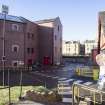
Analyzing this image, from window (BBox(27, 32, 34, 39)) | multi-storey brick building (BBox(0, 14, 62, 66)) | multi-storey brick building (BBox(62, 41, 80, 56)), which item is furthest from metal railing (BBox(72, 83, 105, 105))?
multi-storey brick building (BBox(62, 41, 80, 56))

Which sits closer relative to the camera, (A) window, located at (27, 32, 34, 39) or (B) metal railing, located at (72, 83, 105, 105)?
(B) metal railing, located at (72, 83, 105, 105)

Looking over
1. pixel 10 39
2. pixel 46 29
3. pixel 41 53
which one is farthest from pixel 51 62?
pixel 10 39

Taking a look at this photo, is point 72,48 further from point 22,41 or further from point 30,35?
point 22,41

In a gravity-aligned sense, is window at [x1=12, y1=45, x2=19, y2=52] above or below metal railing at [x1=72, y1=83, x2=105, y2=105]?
above

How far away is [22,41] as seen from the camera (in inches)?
2175

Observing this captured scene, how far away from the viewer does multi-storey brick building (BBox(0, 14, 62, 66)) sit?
5222 centimetres

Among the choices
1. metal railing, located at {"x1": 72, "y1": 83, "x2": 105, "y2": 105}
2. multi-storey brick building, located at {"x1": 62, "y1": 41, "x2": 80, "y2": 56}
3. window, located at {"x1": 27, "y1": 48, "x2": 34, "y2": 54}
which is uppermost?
multi-storey brick building, located at {"x1": 62, "y1": 41, "x2": 80, "y2": 56}

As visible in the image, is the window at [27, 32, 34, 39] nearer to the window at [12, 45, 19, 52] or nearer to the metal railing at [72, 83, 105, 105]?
the window at [12, 45, 19, 52]

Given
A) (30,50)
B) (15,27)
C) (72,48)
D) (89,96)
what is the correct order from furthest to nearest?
(72,48)
(30,50)
(15,27)
(89,96)

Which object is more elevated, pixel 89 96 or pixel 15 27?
pixel 15 27

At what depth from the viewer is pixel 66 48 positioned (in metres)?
115

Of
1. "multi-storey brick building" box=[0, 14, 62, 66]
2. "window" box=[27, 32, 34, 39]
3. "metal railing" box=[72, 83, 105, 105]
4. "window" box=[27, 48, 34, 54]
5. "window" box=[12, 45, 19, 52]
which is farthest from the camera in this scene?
"window" box=[27, 48, 34, 54]

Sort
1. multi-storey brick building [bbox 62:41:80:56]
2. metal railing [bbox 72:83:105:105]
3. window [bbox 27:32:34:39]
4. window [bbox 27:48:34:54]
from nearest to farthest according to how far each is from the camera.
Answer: metal railing [bbox 72:83:105:105]
window [bbox 27:32:34:39]
window [bbox 27:48:34:54]
multi-storey brick building [bbox 62:41:80:56]

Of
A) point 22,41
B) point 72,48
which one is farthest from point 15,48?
point 72,48
